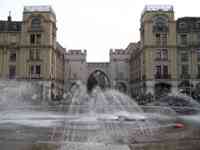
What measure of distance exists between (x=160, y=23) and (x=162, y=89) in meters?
13.3

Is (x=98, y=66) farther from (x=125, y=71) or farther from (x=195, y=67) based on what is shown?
(x=195, y=67)

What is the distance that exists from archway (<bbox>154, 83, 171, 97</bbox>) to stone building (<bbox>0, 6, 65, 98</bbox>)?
70.6 feet

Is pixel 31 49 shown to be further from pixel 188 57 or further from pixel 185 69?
pixel 188 57

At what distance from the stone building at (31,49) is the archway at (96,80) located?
80.6ft

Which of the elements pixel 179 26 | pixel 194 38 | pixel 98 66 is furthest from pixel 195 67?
pixel 98 66

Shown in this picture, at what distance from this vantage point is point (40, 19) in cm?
5112

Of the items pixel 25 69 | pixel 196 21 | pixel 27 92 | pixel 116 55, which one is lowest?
pixel 27 92

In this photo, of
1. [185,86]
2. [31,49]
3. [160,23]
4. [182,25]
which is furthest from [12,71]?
[182,25]

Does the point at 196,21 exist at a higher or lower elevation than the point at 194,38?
higher

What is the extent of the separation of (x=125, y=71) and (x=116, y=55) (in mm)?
5360

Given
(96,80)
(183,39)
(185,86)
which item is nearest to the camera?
(185,86)

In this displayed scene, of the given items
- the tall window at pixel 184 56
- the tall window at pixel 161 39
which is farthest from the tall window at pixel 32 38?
the tall window at pixel 184 56

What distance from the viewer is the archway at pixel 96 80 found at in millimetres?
75100

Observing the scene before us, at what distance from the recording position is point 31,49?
5103 cm
